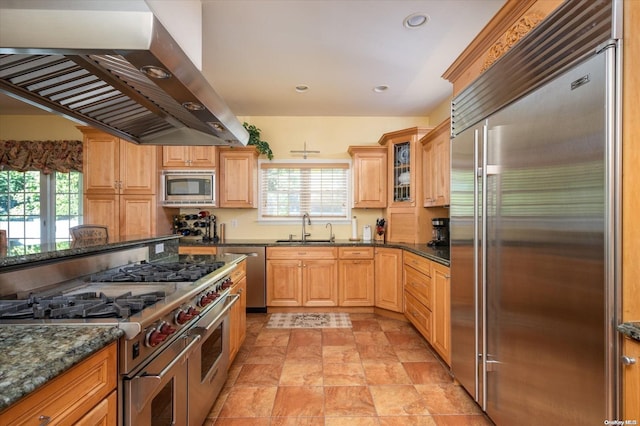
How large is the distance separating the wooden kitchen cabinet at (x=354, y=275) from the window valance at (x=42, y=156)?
3.86m

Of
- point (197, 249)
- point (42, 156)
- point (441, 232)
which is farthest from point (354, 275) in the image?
point (42, 156)

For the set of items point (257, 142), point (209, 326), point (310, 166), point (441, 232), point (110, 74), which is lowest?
point (209, 326)

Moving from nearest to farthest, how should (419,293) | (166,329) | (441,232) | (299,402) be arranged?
(166,329), (299,402), (419,293), (441,232)

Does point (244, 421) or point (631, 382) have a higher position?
point (631, 382)

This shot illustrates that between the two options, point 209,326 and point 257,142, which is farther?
point 257,142

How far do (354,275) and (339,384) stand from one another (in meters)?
1.69

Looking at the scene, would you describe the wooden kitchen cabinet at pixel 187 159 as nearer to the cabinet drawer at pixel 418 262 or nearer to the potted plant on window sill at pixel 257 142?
the potted plant on window sill at pixel 257 142

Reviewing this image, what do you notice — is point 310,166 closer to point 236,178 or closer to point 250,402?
point 236,178

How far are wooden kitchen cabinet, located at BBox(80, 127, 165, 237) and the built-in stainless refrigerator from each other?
3560 millimetres

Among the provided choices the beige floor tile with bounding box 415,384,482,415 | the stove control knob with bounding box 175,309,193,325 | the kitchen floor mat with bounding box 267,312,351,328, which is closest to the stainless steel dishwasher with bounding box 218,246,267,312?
the kitchen floor mat with bounding box 267,312,351,328

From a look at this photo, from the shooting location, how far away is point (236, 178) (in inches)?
159

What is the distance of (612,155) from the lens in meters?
1.00

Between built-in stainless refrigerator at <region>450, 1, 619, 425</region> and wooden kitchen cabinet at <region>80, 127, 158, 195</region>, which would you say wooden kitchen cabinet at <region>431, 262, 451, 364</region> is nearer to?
built-in stainless refrigerator at <region>450, 1, 619, 425</region>

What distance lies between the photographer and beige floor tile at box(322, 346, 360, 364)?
2.58 meters
